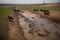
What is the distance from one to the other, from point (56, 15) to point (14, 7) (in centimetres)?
66

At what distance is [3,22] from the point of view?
1.82 m

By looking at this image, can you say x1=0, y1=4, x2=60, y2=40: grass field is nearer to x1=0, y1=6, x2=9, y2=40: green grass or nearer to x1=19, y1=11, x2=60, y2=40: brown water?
x1=0, y1=6, x2=9, y2=40: green grass

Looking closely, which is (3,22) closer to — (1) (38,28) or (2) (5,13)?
(2) (5,13)

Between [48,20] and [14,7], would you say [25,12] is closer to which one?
[14,7]

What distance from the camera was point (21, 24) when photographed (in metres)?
1.83

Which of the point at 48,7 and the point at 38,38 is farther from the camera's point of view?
the point at 48,7

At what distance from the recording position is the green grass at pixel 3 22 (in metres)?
1.79

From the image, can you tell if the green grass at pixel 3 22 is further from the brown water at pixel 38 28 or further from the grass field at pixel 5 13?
the brown water at pixel 38 28

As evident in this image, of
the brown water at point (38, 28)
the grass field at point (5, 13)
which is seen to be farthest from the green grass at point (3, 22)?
the brown water at point (38, 28)

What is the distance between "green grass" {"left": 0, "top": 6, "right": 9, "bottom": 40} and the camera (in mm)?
1791

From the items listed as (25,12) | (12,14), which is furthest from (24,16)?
(12,14)

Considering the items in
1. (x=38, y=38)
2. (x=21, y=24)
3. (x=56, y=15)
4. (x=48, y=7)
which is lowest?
(x=38, y=38)

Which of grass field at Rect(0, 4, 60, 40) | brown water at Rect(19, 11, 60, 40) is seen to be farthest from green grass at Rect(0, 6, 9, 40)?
brown water at Rect(19, 11, 60, 40)

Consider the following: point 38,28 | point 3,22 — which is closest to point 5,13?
point 3,22
